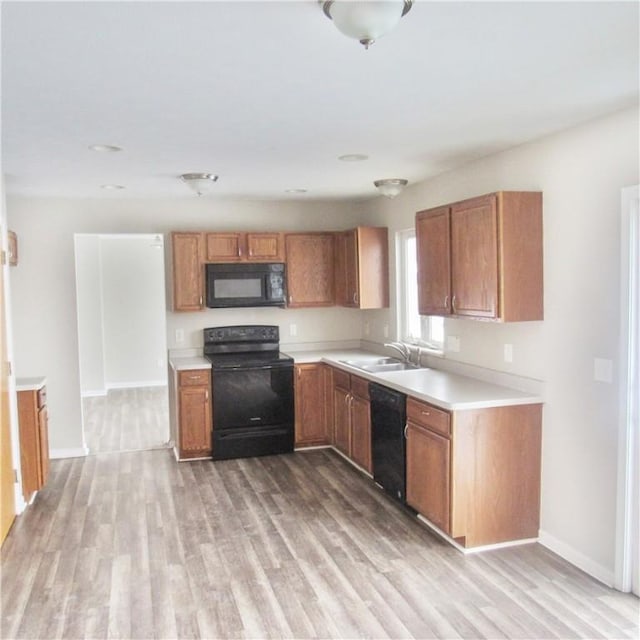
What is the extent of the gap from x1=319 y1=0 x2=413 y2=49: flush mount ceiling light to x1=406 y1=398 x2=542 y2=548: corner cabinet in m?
2.16

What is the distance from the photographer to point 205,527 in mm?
3705

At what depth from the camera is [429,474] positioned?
137 inches

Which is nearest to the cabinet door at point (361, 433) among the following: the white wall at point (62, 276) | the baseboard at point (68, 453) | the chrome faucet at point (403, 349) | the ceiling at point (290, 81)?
the chrome faucet at point (403, 349)

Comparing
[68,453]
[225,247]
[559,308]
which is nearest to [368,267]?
[225,247]

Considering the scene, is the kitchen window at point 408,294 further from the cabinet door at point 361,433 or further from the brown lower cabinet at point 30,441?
the brown lower cabinet at point 30,441

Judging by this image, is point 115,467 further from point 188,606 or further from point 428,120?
point 428,120

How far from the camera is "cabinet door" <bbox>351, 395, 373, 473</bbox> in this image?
176 inches

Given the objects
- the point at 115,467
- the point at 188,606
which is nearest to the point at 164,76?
the point at 188,606

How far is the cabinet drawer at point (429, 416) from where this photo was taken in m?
3.28

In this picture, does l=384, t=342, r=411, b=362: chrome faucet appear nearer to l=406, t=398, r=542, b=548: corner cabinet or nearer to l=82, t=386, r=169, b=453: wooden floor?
l=406, t=398, r=542, b=548: corner cabinet

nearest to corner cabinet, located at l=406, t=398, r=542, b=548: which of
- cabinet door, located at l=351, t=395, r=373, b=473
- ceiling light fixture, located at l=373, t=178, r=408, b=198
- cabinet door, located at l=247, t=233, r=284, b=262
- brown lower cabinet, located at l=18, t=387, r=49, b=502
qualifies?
cabinet door, located at l=351, t=395, r=373, b=473

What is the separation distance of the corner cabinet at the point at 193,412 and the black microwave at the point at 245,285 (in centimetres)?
73

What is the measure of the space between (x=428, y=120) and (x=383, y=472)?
2431 millimetres

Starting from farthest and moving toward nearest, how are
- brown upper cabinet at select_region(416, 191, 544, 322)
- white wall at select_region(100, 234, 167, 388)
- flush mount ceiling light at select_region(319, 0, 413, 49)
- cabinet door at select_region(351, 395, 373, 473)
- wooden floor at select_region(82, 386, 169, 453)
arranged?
white wall at select_region(100, 234, 167, 388) < wooden floor at select_region(82, 386, 169, 453) < cabinet door at select_region(351, 395, 373, 473) < brown upper cabinet at select_region(416, 191, 544, 322) < flush mount ceiling light at select_region(319, 0, 413, 49)
